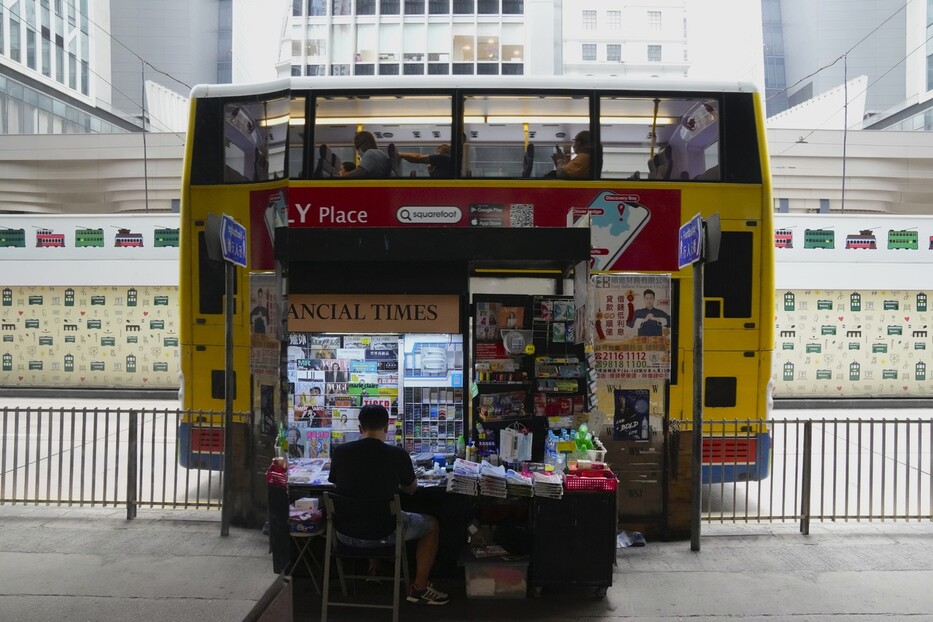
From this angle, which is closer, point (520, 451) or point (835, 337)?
point (520, 451)

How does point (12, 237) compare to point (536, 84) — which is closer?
point (12, 237)

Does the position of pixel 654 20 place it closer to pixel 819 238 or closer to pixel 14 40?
pixel 819 238

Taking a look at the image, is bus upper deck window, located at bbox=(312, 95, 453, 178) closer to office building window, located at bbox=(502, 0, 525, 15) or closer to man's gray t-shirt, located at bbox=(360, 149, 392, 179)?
man's gray t-shirt, located at bbox=(360, 149, 392, 179)

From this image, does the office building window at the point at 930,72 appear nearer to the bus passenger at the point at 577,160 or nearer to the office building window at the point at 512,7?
the bus passenger at the point at 577,160

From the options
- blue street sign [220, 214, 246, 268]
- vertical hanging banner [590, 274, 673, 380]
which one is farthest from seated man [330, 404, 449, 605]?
vertical hanging banner [590, 274, 673, 380]

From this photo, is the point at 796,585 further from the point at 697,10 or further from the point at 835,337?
the point at 835,337

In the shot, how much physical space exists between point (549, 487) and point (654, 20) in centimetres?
766

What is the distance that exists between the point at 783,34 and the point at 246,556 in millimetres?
5237

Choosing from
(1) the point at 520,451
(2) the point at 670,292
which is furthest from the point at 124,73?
(2) the point at 670,292

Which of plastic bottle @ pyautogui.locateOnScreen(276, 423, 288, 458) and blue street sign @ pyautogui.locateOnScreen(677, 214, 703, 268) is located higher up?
blue street sign @ pyautogui.locateOnScreen(677, 214, 703, 268)

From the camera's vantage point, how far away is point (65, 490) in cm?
653

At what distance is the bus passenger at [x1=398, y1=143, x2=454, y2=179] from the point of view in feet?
19.2

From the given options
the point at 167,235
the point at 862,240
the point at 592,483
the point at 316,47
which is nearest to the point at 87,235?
the point at 167,235

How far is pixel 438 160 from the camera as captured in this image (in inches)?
231
